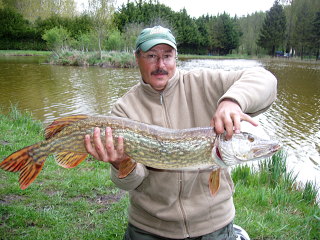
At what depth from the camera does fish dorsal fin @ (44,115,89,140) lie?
6.37 feet

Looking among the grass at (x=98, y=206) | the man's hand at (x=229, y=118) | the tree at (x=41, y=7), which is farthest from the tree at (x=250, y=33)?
the man's hand at (x=229, y=118)

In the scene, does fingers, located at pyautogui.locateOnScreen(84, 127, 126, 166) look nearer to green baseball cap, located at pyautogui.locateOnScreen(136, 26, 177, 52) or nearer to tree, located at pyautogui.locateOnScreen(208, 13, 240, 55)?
green baseball cap, located at pyautogui.locateOnScreen(136, 26, 177, 52)

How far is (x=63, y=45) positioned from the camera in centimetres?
2839

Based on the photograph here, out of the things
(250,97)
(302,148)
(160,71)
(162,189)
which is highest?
(160,71)

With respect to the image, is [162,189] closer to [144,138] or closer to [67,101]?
[144,138]

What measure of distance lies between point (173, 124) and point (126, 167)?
0.44 meters

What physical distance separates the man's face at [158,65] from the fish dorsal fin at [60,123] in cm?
54

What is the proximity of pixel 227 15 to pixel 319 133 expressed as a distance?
192 feet

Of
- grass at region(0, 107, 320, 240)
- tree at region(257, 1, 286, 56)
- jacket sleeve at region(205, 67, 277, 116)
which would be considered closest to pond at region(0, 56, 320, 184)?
grass at region(0, 107, 320, 240)

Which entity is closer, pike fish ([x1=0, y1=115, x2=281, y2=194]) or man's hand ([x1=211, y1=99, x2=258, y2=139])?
man's hand ([x1=211, y1=99, x2=258, y2=139])

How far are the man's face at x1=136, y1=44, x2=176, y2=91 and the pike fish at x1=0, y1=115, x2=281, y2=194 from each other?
1.24ft

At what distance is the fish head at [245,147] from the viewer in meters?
1.68

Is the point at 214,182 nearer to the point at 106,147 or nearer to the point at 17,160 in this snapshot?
the point at 106,147

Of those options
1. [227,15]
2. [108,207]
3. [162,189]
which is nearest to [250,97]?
[162,189]
